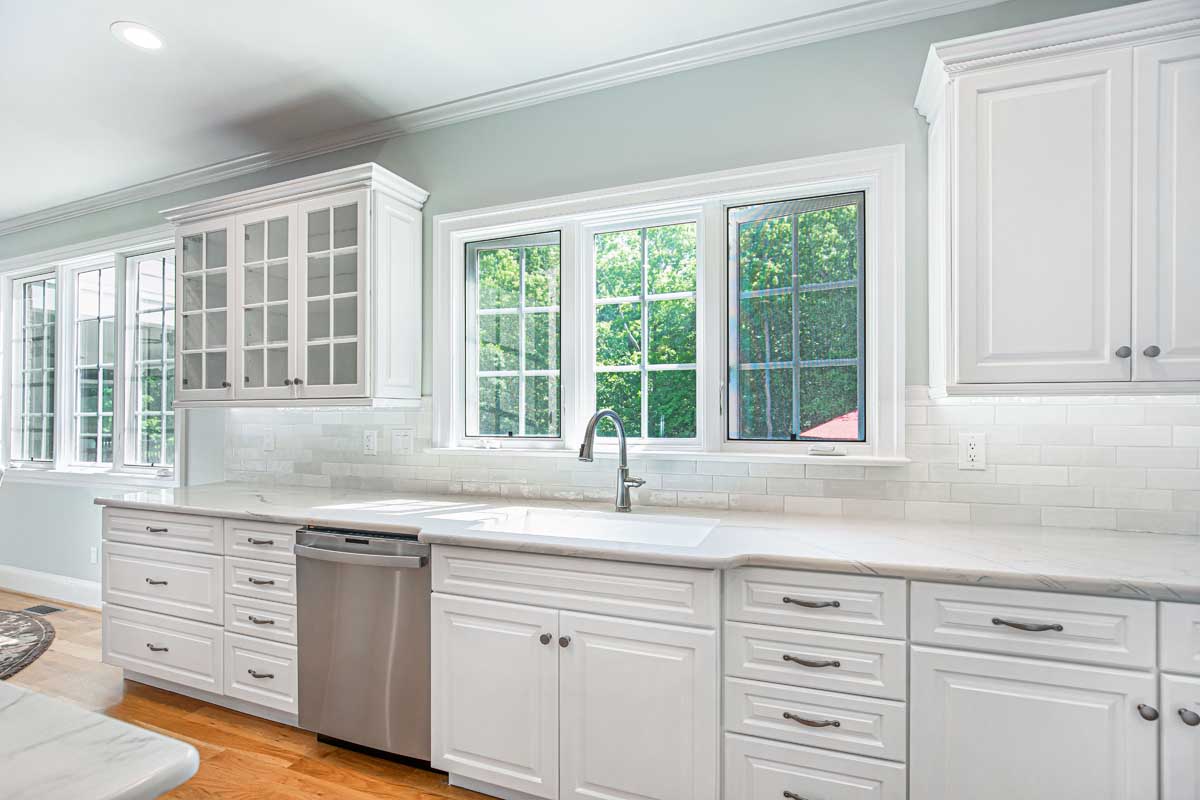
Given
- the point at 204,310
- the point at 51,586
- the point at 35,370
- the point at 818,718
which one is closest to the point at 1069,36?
the point at 818,718

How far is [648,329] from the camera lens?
2670mm

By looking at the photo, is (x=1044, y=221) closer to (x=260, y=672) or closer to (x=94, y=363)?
(x=260, y=672)

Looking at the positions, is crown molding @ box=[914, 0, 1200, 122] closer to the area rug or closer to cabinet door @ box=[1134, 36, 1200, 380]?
cabinet door @ box=[1134, 36, 1200, 380]

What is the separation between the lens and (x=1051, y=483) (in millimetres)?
2025

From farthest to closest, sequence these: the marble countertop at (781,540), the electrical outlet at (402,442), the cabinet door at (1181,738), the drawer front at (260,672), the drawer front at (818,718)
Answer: the electrical outlet at (402,442) → the drawer front at (260,672) → the drawer front at (818,718) → the marble countertop at (781,540) → the cabinet door at (1181,738)

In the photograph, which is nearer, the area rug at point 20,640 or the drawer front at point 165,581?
the area rug at point 20,640

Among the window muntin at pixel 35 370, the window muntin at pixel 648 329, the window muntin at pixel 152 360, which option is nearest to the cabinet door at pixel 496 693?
the window muntin at pixel 648 329

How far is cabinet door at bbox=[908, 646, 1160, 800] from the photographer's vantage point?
1431 mm

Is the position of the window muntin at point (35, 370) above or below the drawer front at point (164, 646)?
above

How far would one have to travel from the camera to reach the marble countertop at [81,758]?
557 millimetres

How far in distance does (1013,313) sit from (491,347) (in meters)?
2.09

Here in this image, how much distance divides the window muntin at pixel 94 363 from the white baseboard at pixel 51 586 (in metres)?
0.79

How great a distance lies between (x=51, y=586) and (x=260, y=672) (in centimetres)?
293

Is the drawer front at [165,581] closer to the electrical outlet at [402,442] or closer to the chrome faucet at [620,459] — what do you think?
the electrical outlet at [402,442]
